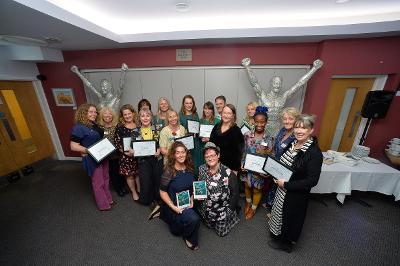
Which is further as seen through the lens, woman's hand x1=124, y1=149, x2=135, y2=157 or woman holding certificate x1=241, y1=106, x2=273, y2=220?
woman's hand x1=124, y1=149, x2=135, y2=157

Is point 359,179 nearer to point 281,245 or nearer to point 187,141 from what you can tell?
point 281,245

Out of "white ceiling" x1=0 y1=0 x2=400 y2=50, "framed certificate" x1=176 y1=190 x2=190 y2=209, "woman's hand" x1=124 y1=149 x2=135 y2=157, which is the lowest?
"framed certificate" x1=176 y1=190 x2=190 y2=209

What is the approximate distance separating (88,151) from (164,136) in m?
1.00

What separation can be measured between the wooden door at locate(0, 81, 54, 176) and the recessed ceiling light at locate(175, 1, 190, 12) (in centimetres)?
386

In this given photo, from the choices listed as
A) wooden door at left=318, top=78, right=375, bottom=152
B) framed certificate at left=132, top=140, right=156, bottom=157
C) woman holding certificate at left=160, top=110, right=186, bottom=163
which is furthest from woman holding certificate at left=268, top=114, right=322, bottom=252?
wooden door at left=318, top=78, right=375, bottom=152

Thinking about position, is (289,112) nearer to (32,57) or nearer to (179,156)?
(179,156)

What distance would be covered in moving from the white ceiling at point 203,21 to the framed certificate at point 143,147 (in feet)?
5.60

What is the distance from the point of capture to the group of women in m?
1.74

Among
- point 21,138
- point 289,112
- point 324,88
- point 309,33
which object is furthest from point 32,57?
point 324,88

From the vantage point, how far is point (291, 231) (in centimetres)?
187

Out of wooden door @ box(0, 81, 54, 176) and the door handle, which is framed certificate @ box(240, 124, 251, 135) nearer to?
the door handle

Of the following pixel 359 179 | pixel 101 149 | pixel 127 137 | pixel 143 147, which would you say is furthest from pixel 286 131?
pixel 101 149

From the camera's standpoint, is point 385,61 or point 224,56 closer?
point 385,61

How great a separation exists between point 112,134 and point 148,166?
778 mm
